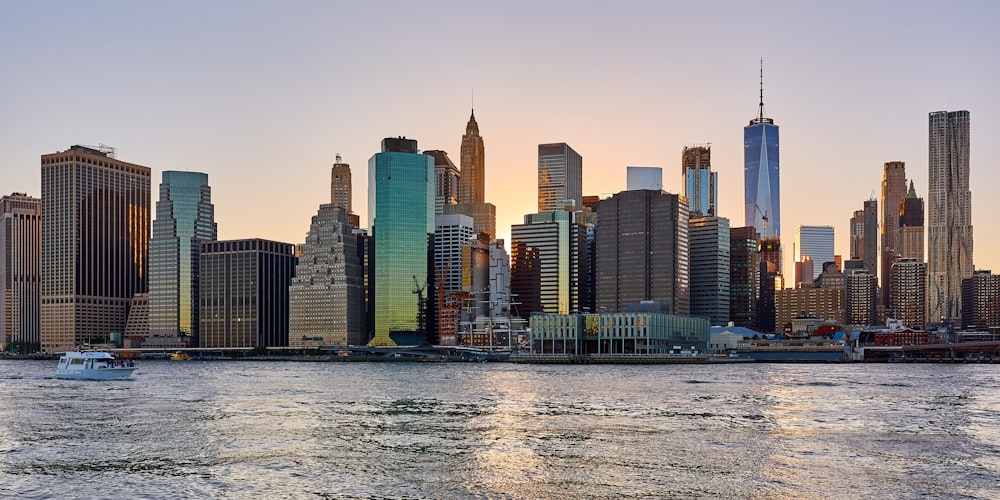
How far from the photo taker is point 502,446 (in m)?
66.9

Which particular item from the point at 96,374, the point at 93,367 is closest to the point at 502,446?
the point at 96,374

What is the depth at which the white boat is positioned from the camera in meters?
154

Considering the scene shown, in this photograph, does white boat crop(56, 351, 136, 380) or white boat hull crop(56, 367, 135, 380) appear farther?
white boat crop(56, 351, 136, 380)

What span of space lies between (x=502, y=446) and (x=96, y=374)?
106649 millimetres

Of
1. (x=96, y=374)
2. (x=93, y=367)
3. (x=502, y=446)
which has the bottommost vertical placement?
(x=96, y=374)

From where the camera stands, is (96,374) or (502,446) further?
(96,374)

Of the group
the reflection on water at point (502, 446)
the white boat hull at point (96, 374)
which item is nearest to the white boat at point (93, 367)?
the white boat hull at point (96, 374)

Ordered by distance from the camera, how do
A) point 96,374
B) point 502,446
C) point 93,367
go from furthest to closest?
point 93,367 < point 96,374 < point 502,446

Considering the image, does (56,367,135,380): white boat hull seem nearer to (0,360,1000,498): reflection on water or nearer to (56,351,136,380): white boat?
(56,351,136,380): white boat

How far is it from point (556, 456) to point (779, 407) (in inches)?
1742

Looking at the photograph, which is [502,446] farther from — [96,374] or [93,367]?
[93,367]

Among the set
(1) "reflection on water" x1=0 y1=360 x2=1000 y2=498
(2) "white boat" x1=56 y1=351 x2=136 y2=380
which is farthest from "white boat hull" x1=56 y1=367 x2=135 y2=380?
(1) "reflection on water" x1=0 y1=360 x2=1000 y2=498

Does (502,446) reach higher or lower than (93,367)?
higher

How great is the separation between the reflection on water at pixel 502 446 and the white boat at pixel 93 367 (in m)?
38.5
